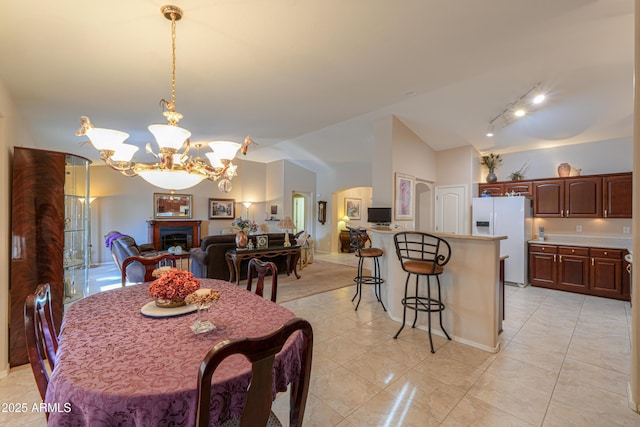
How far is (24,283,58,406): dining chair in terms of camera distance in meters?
1.20

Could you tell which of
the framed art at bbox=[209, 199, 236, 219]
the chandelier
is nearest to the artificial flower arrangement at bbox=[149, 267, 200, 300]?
the chandelier

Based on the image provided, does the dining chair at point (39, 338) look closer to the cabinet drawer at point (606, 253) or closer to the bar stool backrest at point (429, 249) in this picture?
the bar stool backrest at point (429, 249)

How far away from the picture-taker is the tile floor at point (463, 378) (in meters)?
1.84

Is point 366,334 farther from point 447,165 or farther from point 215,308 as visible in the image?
point 447,165

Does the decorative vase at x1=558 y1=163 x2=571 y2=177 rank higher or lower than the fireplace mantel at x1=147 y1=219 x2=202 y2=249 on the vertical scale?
higher

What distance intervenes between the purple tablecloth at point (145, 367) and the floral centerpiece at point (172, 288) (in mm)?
129

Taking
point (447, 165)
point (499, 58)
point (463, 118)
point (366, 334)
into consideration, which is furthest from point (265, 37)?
point (447, 165)

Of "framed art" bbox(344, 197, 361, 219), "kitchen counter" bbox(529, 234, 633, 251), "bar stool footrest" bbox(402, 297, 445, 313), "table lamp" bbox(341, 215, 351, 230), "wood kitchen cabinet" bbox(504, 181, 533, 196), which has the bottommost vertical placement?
"bar stool footrest" bbox(402, 297, 445, 313)

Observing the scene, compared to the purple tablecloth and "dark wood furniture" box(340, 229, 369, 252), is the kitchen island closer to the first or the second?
the purple tablecloth

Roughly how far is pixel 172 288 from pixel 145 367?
596mm

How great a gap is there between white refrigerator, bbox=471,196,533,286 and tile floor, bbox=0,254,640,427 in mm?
1592

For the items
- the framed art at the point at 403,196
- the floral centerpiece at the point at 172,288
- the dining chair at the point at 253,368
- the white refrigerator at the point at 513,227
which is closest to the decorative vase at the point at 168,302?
the floral centerpiece at the point at 172,288

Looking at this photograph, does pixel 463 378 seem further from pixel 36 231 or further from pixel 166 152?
pixel 36 231

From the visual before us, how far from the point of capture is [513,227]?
16.7 feet
